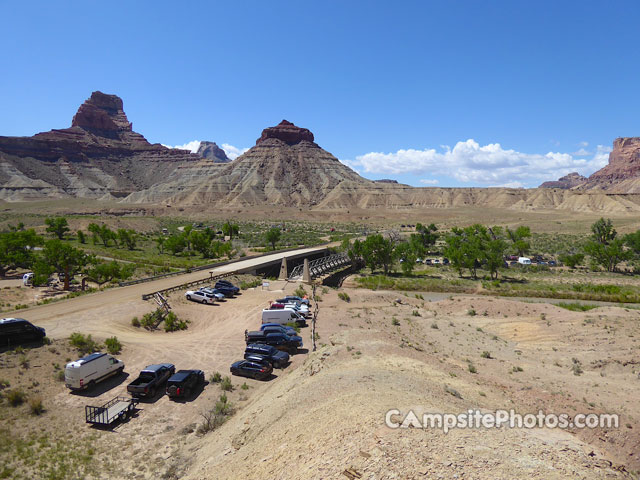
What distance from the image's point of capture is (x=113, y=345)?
22.7 metres

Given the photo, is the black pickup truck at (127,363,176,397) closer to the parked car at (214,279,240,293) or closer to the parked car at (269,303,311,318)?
the parked car at (269,303,311,318)

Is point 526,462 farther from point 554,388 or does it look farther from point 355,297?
point 355,297

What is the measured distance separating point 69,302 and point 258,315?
16.5 m

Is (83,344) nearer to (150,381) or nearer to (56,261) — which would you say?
(150,381)

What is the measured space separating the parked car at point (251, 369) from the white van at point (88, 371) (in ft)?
20.9

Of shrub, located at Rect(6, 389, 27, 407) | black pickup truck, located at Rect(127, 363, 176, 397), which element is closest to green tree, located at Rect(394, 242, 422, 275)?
black pickup truck, located at Rect(127, 363, 176, 397)

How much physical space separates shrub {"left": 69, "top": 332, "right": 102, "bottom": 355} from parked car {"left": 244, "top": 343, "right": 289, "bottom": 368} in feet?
29.8

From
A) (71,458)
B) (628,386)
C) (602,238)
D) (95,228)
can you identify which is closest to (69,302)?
(71,458)

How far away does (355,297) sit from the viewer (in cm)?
4181

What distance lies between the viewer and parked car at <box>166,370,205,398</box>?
59.4ft

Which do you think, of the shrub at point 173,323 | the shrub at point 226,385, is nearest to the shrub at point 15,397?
the shrub at point 226,385

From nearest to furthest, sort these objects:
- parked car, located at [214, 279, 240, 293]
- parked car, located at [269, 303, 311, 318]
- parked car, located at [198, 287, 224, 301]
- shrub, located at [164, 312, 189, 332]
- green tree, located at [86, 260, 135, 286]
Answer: shrub, located at [164, 312, 189, 332] < parked car, located at [269, 303, 311, 318] < parked car, located at [198, 287, 224, 301] < parked car, located at [214, 279, 240, 293] < green tree, located at [86, 260, 135, 286]

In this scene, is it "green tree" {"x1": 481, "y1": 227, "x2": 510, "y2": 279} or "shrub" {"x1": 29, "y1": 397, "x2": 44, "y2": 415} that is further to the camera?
"green tree" {"x1": 481, "y1": 227, "x2": 510, "y2": 279}

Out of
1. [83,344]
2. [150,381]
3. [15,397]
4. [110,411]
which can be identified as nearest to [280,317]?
[150,381]
